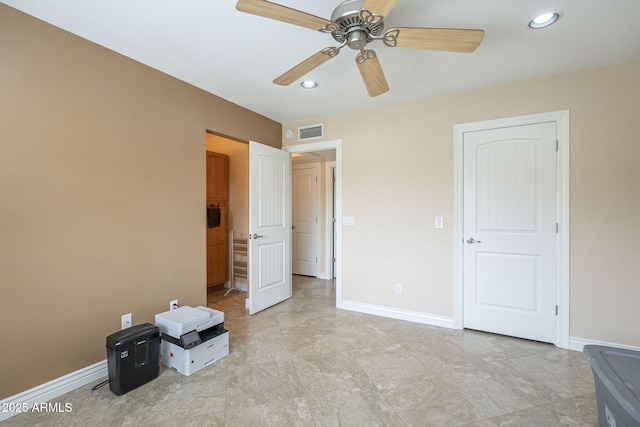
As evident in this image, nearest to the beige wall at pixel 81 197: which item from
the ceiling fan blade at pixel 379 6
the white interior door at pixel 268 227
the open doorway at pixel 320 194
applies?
the white interior door at pixel 268 227

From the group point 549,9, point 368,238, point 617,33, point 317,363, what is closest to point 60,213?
point 317,363

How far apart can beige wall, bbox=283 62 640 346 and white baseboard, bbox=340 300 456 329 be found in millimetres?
67

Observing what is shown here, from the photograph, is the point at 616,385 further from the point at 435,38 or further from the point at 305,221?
the point at 305,221

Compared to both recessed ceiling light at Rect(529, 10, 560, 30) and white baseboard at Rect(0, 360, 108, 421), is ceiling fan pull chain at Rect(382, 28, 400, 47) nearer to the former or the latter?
recessed ceiling light at Rect(529, 10, 560, 30)

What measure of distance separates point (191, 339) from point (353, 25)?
2.35m

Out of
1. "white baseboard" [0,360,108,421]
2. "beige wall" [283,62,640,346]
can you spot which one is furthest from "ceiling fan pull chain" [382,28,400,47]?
"white baseboard" [0,360,108,421]

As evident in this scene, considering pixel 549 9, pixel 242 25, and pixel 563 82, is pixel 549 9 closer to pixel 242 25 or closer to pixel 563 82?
pixel 563 82

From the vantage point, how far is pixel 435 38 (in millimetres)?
1460

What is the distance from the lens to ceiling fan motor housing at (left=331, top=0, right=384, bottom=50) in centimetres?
136

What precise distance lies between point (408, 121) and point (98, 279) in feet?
10.7

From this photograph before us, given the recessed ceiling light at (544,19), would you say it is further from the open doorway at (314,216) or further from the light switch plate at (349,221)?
the open doorway at (314,216)

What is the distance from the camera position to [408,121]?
10.2 ft

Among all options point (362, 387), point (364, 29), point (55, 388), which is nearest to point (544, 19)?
point (364, 29)

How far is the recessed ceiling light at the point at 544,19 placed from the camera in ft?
5.58
